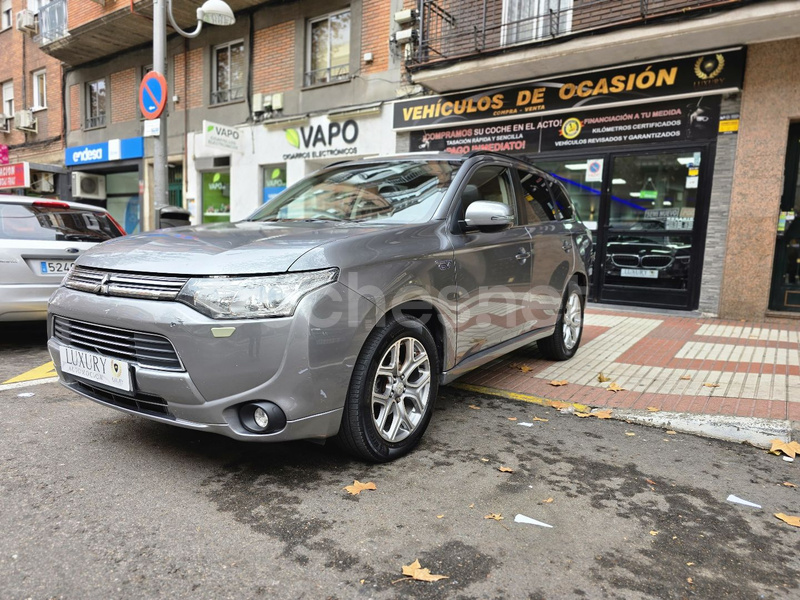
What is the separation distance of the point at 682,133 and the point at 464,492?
7.84m

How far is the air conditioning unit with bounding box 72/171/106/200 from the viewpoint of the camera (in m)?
18.2

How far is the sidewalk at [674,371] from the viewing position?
169 inches

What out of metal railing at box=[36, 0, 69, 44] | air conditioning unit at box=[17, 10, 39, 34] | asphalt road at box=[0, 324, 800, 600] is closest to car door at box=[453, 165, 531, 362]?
asphalt road at box=[0, 324, 800, 600]

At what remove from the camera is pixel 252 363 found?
2.47 m

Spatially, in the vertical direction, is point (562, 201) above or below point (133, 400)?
above

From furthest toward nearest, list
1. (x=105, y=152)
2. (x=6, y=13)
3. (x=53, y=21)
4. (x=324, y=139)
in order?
1. (x=6, y=13)
2. (x=105, y=152)
3. (x=53, y=21)
4. (x=324, y=139)

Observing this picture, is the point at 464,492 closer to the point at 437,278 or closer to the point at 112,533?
the point at 437,278

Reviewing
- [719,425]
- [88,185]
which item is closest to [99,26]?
[88,185]

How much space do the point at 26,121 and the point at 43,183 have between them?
2682 mm

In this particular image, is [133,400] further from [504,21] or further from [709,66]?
[504,21]

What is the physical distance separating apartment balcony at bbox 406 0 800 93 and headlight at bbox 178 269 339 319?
24.9 ft

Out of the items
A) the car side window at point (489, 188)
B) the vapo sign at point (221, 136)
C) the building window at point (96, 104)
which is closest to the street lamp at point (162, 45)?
the vapo sign at point (221, 136)

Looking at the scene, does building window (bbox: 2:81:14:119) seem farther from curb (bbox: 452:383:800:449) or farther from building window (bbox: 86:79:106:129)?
curb (bbox: 452:383:800:449)

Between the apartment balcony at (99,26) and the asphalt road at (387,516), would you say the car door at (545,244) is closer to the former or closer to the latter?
the asphalt road at (387,516)
